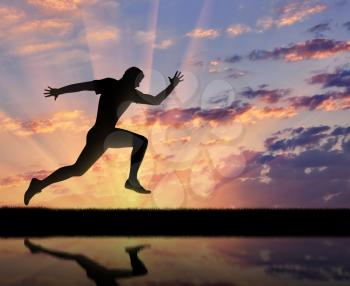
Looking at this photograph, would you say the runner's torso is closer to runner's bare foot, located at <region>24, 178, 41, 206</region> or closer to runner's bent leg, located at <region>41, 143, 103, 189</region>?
runner's bent leg, located at <region>41, 143, 103, 189</region>

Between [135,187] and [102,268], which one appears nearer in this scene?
[102,268]

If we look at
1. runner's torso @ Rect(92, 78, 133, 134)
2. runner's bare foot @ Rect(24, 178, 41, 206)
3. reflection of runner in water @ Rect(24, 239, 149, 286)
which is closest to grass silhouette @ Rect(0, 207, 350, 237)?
runner's bare foot @ Rect(24, 178, 41, 206)

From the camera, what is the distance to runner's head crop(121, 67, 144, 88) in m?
13.6

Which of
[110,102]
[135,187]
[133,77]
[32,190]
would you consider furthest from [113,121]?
[32,190]

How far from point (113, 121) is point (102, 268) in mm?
6671

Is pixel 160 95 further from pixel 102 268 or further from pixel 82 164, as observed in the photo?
pixel 102 268

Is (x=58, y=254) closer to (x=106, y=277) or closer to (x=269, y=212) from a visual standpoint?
(x=106, y=277)

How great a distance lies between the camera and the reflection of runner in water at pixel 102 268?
6.50 m

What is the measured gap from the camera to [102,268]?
7375 millimetres

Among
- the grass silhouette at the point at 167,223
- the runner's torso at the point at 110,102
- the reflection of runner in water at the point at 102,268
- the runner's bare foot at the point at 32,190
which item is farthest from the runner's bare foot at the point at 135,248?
the runner's bare foot at the point at 32,190

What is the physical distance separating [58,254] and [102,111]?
17.7ft

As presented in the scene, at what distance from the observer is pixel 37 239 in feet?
38.4

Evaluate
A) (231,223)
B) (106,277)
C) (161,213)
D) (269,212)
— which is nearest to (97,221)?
(161,213)

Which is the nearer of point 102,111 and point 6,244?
point 6,244
